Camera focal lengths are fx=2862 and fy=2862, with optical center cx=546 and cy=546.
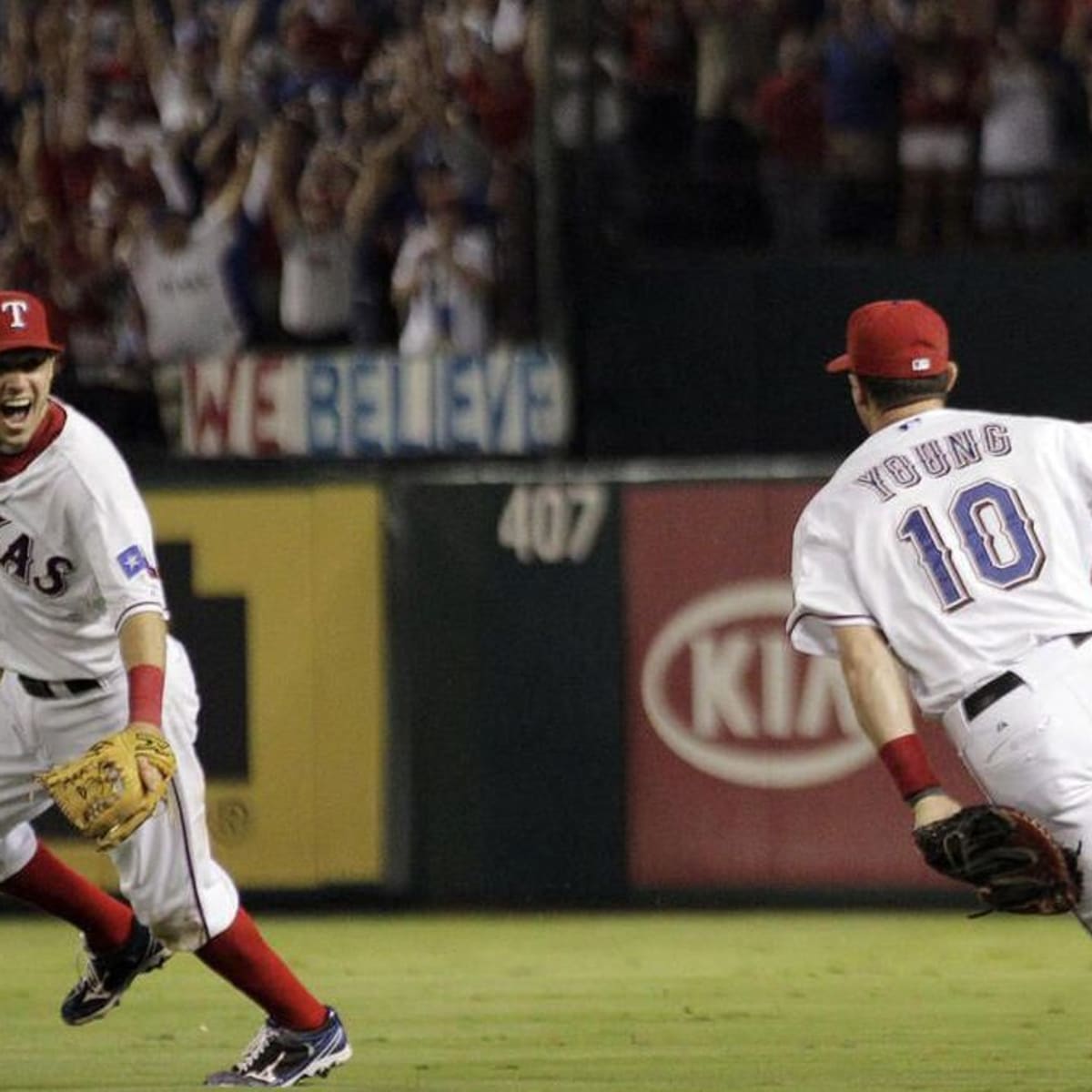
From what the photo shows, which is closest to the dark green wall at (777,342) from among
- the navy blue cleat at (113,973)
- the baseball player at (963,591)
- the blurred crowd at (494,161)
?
the blurred crowd at (494,161)

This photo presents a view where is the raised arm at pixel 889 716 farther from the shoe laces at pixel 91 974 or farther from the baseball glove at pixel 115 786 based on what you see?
the shoe laces at pixel 91 974

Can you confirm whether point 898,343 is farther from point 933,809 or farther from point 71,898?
point 71,898

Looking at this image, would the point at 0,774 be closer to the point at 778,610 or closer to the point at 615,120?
the point at 778,610

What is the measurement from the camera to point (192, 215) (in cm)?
1451

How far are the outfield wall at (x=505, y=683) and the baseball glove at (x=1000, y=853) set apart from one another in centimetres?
532

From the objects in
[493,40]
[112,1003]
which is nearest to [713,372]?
[493,40]

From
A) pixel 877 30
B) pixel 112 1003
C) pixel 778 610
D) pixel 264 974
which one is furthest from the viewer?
pixel 877 30

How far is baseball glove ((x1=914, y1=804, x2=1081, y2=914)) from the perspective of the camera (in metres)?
5.67

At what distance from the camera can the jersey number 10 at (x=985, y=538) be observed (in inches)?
235

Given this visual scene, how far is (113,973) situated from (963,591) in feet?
9.89

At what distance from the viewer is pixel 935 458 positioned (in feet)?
19.9

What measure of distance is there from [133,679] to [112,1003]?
1.55 meters

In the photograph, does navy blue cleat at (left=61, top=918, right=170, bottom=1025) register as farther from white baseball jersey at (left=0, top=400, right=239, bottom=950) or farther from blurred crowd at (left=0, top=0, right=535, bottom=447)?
blurred crowd at (left=0, top=0, right=535, bottom=447)

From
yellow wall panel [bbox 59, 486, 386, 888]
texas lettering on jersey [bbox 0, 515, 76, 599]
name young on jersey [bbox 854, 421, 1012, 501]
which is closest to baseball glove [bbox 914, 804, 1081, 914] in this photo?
name young on jersey [bbox 854, 421, 1012, 501]
